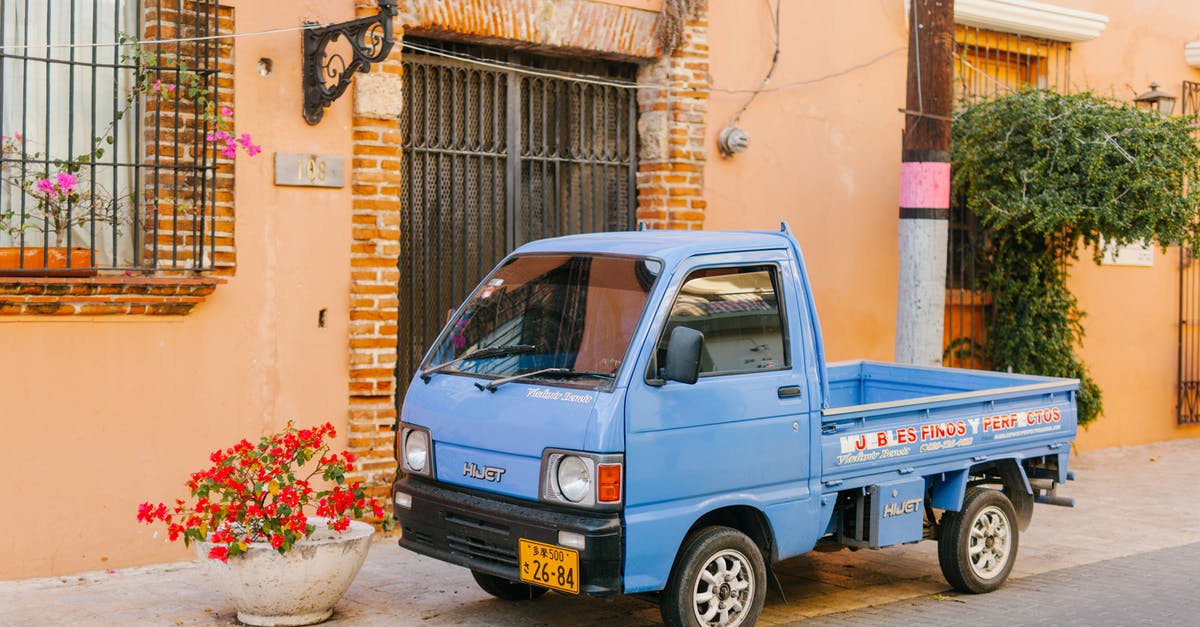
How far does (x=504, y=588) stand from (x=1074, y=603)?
9.83ft

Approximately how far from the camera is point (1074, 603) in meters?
7.04

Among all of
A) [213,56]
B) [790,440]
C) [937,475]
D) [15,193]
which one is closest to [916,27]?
[937,475]

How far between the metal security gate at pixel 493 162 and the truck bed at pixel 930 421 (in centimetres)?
253

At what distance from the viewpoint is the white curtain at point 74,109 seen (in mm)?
7320

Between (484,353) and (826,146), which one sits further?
(826,146)

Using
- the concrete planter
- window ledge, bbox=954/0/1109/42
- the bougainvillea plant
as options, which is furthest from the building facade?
the concrete planter

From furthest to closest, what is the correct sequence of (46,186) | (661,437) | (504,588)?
(46,186)
(504,588)
(661,437)

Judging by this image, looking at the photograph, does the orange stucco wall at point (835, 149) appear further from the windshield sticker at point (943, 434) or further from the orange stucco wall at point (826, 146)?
the windshield sticker at point (943, 434)

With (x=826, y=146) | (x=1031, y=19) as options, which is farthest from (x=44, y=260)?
(x=1031, y=19)

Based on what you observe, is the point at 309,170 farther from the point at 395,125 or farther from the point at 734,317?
the point at 734,317

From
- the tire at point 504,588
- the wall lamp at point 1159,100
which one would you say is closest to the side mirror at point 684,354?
the tire at point 504,588

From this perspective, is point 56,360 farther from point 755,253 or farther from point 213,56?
point 755,253

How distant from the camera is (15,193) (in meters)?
7.36

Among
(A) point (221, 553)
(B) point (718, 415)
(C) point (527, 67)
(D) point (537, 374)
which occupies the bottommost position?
→ (A) point (221, 553)
